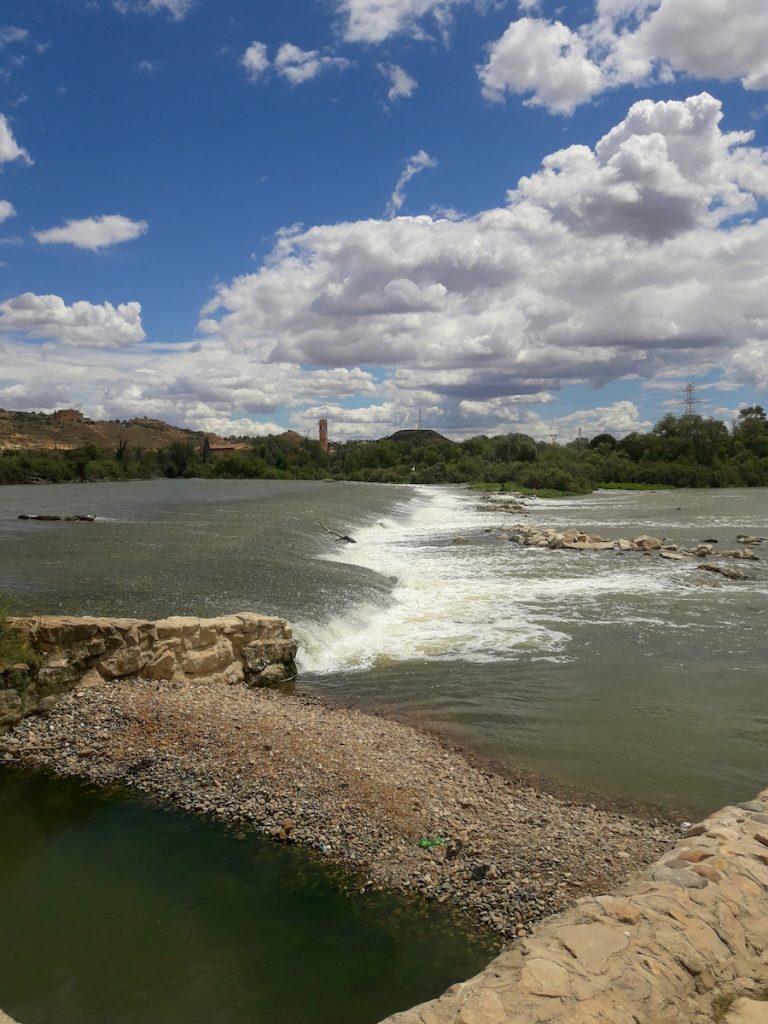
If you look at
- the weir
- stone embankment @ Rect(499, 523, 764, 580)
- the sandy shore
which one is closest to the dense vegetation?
stone embankment @ Rect(499, 523, 764, 580)

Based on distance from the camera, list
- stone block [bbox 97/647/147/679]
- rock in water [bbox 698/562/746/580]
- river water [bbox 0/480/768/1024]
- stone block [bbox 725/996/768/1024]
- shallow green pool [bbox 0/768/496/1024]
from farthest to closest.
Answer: rock in water [bbox 698/562/746/580]
stone block [bbox 97/647/147/679]
river water [bbox 0/480/768/1024]
shallow green pool [bbox 0/768/496/1024]
stone block [bbox 725/996/768/1024]

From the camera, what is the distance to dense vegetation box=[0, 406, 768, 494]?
9306cm

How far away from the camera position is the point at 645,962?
4.28m

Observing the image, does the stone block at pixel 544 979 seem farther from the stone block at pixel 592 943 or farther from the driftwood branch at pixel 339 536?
the driftwood branch at pixel 339 536

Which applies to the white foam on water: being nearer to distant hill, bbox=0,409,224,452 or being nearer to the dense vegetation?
the dense vegetation

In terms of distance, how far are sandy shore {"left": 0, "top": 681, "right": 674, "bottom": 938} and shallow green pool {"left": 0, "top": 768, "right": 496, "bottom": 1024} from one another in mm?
426

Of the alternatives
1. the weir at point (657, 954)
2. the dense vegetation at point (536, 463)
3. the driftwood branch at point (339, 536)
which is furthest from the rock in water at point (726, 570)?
the dense vegetation at point (536, 463)

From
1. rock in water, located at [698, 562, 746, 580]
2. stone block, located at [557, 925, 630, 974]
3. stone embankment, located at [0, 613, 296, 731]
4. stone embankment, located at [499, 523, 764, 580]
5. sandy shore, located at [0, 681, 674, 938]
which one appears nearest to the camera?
stone block, located at [557, 925, 630, 974]

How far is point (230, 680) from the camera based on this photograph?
12125mm

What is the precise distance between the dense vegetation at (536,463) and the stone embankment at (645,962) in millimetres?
84757

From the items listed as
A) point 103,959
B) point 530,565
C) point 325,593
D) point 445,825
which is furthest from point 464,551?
point 103,959

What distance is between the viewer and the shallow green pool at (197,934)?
5051mm

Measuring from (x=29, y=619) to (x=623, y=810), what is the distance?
9.77 metres

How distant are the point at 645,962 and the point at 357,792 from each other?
13.7 ft
